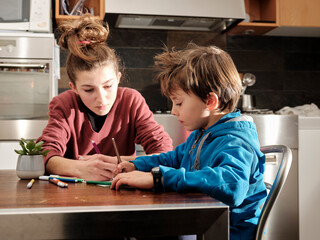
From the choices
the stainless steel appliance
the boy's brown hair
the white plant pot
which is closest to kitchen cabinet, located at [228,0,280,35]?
the stainless steel appliance

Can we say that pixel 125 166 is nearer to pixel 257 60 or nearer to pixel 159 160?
pixel 159 160

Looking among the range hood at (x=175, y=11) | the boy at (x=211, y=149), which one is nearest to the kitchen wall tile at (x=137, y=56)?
the range hood at (x=175, y=11)

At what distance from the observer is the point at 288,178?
8.88ft

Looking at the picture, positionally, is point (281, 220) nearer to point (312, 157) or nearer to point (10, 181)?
point (312, 157)

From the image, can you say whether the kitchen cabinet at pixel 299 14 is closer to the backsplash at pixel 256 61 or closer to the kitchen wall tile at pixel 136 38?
the backsplash at pixel 256 61

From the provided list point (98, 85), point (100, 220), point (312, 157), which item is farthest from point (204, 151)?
point (312, 157)

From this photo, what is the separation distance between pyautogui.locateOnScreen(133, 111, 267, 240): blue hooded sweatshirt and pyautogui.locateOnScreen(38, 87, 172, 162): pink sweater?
39 cm

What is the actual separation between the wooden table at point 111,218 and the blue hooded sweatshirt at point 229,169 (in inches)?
3.8

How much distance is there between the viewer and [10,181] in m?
1.07

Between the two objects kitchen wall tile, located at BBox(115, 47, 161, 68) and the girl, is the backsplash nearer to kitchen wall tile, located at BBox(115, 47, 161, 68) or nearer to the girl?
kitchen wall tile, located at BBox(115, 47, 161, 68)

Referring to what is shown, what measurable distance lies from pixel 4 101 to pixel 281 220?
1.90 metres

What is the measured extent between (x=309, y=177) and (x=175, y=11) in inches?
55.6

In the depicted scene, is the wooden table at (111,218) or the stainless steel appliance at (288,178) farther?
the stainless steel appliance at (288,178)

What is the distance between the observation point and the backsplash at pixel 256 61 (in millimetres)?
3271
